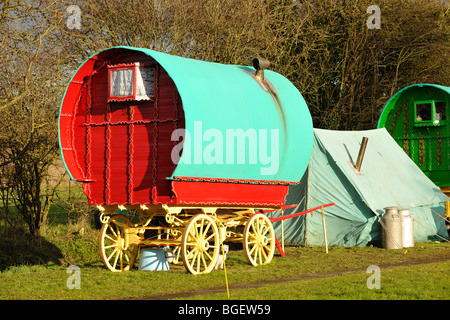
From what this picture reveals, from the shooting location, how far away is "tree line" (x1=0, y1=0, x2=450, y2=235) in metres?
17.1

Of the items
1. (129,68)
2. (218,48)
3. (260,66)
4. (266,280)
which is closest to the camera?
(266,280)

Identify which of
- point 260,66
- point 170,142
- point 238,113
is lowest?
point 170,142

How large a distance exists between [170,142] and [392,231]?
7531 millimetres

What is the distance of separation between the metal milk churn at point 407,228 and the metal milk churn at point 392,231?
164 mm

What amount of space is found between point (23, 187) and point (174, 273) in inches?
273

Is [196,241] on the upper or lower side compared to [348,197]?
lower

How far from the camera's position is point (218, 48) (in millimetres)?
22078

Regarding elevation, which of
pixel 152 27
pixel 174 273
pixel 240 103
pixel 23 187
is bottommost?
pixel 174 273

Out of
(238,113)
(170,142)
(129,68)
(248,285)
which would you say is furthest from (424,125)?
(248,285)

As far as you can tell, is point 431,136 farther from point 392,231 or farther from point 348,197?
point 392,231

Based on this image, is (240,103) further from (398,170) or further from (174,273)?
(398,170)

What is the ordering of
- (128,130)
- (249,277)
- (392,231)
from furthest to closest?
1. (392,231)
2. (128,130)
3. (249,277)
